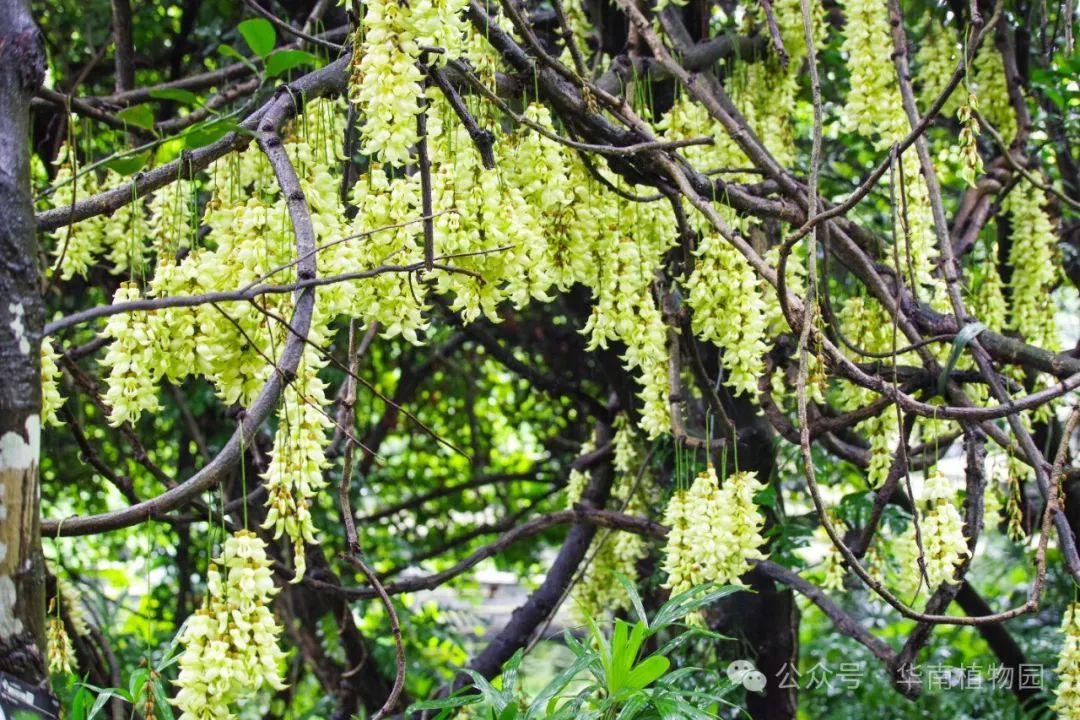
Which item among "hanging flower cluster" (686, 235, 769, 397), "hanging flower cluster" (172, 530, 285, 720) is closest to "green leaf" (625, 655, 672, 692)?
"hanging flower cluster" (686, 235, 769, 397)

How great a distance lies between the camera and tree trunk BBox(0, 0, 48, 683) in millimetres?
1146

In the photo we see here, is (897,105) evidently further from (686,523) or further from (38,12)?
(38,12)

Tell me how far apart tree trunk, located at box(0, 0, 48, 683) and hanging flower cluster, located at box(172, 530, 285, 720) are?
32 centimetres

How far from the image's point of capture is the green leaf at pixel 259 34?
1.17 meters

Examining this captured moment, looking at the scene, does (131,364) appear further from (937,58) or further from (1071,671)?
(937,58)

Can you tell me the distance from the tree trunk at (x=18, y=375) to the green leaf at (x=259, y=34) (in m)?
0.23

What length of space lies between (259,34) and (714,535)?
1.38 metres

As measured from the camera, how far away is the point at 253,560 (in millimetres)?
1546

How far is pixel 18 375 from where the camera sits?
1.16 metres

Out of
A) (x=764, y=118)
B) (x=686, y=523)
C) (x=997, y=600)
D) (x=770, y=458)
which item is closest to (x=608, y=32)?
(x=764, y=118)

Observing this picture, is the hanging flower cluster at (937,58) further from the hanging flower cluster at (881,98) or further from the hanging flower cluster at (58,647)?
the hanging flower cluster at (58,647)

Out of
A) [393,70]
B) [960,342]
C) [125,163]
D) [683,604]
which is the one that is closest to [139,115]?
[125,163]

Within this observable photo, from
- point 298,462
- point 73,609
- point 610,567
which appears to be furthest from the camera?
point 610,567

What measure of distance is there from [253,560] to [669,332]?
4.64 ft
